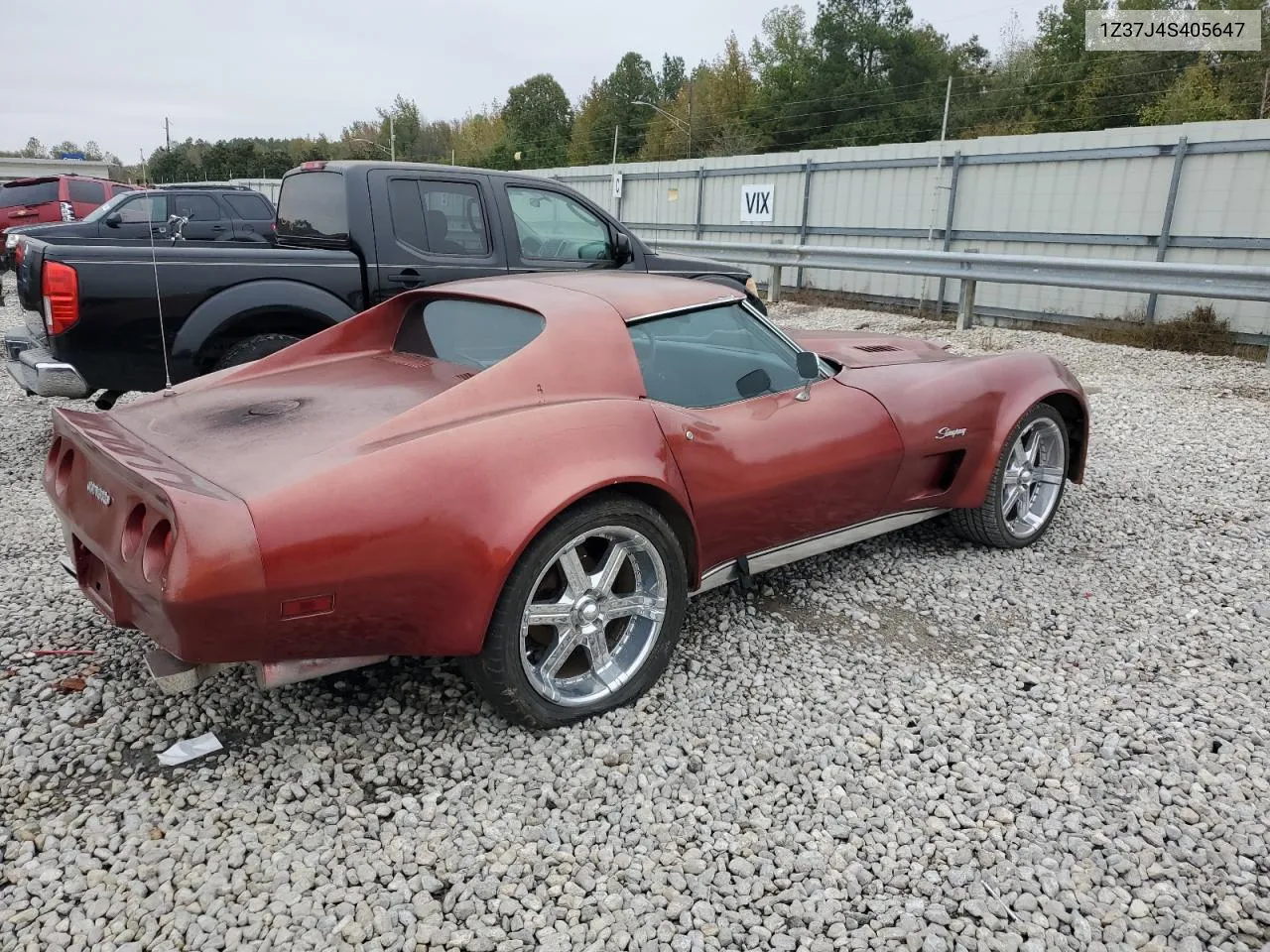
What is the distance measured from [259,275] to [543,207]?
6.76ft

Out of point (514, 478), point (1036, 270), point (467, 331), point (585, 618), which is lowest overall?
point (585, 618)

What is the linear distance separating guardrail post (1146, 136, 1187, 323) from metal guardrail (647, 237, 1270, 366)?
681 mm

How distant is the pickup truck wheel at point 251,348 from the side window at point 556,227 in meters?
1.77

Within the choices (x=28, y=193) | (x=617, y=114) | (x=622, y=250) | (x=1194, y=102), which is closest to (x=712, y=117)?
(x=617, y=114)

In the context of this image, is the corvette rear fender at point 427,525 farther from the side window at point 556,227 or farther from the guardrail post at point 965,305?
the guardrail post at point 965,305

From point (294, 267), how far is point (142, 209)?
981 centimetres

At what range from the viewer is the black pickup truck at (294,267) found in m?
4.99

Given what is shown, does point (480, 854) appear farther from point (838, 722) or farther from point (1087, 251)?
point (1087, 251)

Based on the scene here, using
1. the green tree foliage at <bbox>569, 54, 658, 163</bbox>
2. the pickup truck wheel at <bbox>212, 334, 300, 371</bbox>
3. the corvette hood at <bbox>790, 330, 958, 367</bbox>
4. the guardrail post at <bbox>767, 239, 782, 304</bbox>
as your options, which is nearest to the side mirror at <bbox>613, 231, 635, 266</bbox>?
the corvette hood at <bbox>790, 330, 958, 367</bbox>

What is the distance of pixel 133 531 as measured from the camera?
2428 millimetres

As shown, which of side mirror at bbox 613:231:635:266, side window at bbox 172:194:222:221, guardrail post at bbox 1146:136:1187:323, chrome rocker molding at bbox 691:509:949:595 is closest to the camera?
chrome rocker molding at bbox 691:509:949:595

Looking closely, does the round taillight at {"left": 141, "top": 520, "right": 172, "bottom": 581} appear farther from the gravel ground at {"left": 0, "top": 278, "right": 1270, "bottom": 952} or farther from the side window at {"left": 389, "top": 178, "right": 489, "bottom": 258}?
the side window at {"left": 389, "top": 178, "right": 489, "bottom": 258}

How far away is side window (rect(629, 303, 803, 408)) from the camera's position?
10.8 ft

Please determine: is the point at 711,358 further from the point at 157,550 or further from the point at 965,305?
the point at 965,305
